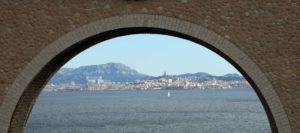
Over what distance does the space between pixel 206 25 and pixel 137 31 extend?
1988 mm

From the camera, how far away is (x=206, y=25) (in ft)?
41.8

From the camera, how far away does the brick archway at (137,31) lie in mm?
12477

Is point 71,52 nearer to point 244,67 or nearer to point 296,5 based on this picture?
point 244,67

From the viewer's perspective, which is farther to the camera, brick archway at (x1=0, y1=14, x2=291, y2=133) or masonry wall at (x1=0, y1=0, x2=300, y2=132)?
masonry wall at (x1=0, y1=0, x2=300, y2=132)

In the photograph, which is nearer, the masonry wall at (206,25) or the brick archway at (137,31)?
the brick archway at (137,31)

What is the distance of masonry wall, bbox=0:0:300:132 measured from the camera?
41.3 ft

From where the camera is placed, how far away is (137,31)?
13.9 meters

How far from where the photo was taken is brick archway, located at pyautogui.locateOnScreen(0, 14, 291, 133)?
12.5 m

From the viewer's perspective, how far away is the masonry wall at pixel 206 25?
12578 mm

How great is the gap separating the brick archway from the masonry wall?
13 centimetres

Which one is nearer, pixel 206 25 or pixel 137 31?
pixel 206 25

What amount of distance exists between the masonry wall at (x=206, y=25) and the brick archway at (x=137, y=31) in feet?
0.41

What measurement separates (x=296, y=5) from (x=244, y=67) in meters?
1.90

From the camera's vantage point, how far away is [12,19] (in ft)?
44.1
